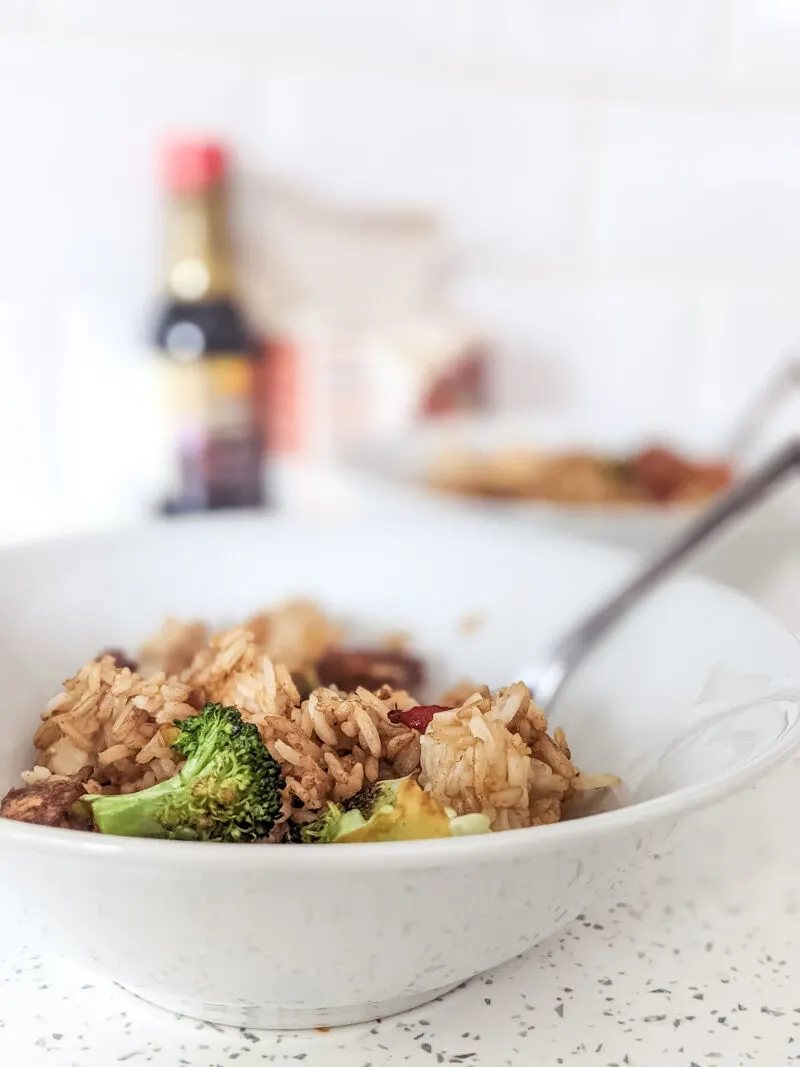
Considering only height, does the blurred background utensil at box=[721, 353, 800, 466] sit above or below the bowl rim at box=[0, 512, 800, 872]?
below

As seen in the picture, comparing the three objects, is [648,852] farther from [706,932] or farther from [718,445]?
[718,445]

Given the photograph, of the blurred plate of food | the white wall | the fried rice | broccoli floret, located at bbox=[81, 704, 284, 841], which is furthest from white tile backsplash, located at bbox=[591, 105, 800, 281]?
broccoli floret, located at bbox=[81, 704, 284, 841]

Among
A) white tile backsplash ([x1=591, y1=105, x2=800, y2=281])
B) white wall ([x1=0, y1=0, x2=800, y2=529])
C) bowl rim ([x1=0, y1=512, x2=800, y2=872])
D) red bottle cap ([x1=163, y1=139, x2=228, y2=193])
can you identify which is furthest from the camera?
white tile backsplash ([x1=591, y1=105, x2=800, y2=281])

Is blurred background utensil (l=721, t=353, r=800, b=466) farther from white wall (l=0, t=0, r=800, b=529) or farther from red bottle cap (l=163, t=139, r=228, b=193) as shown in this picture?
red bottle cap (l=163, t=139, r=228, b=193)

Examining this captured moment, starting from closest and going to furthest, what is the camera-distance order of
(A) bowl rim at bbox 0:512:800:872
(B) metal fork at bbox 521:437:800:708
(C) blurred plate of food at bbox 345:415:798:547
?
(A) bowl rim at bbox 0:512:800:872
(B) metal fork at bbox 521:437:800:708
(C) blurred plate of food at bbox 345:415:798:547

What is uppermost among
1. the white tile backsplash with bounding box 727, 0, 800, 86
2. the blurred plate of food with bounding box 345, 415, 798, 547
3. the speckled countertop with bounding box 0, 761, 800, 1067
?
the white tile backsplash with bounding box 727, 0, 800, 86

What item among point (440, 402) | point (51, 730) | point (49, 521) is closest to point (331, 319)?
point (440, 402)

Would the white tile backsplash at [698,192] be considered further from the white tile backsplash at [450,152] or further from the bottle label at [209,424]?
the bottle label at [209,424]
